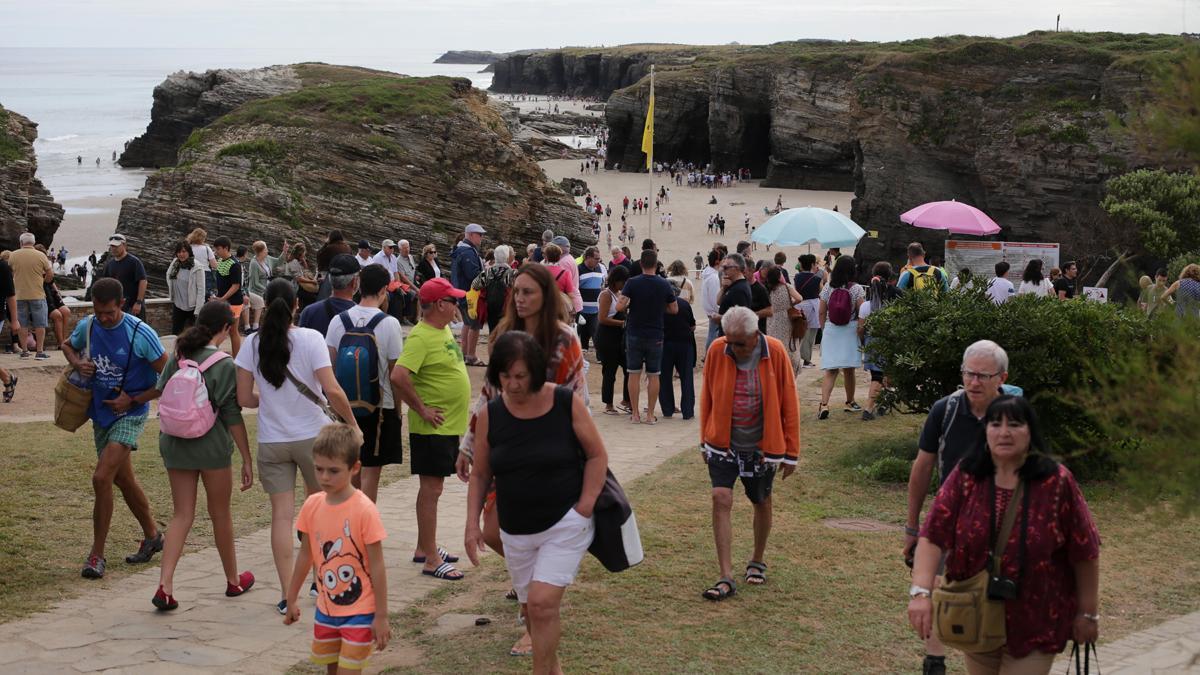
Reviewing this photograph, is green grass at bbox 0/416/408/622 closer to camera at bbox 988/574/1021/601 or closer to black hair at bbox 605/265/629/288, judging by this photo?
black hair at bbox 605/265/629/288

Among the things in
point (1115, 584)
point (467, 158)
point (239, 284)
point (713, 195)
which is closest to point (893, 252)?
Answer: point (467, 158)

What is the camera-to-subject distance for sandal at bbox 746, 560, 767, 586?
6.93 meters

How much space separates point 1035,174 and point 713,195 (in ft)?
95.7

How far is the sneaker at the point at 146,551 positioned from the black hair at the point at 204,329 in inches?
62.6

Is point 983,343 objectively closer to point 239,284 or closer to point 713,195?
point 239,284

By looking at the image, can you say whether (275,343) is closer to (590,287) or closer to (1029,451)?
(1029,451)

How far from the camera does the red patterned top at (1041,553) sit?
4.06 m

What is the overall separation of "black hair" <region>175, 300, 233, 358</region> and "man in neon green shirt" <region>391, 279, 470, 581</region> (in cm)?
93

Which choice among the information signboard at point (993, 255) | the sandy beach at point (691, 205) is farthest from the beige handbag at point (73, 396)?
the sandy beach at point (691, 205)

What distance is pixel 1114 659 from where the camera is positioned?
5.88 metres

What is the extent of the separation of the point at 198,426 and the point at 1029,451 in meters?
4.11

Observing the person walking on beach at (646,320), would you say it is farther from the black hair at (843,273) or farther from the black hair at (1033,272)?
the black hair at (1033,272)

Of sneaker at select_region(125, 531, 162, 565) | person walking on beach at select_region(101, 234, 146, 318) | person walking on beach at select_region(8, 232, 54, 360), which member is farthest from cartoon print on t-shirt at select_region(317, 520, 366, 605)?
person walking on beach at select_region(8, 232, 54, 360)

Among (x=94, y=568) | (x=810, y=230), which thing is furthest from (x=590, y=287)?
(x=94, y=568)
